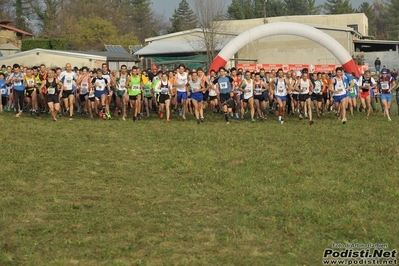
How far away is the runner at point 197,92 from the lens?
69.4ft

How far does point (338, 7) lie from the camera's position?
359 feet

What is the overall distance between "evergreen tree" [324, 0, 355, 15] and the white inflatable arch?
8451cm

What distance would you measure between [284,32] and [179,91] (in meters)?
8.26

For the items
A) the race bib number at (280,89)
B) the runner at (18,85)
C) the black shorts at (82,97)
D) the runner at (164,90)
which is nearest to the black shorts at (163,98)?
the runner at (164,90)

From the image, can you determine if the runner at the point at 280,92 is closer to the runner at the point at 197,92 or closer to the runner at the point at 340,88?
the runner at the point at 340,88

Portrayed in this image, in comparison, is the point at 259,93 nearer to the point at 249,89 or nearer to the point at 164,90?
the point at 249,89

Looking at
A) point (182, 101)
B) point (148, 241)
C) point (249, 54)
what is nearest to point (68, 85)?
point (182, 101)

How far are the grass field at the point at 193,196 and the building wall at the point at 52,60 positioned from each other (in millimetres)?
25263

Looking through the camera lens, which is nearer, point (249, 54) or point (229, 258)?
point (229, 258)

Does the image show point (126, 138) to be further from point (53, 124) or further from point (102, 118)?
point (102, 118)

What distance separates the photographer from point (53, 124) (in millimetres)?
20141

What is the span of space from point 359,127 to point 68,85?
9787mm

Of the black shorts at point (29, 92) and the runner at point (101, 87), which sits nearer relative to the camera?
the runner at point (101, 87)

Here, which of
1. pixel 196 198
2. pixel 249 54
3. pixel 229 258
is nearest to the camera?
pixel 229 258
